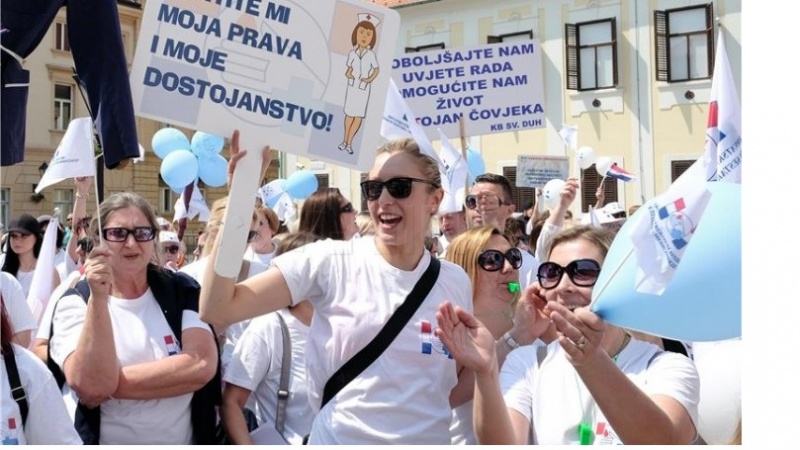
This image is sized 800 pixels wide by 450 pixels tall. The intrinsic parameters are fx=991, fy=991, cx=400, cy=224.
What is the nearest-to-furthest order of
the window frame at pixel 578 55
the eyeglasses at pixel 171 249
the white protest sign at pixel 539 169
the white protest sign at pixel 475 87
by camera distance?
the white protest sign at pixel 475 87
the eyeglasses at pixel 171 249
the white protest sign at pixel 539 169
the window frame at pixel 578 55

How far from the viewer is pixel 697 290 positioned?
2.34m

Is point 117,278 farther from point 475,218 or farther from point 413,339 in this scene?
point 475,218

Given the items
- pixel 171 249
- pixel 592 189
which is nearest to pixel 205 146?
pixel 171 249

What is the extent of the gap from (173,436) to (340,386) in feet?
2.98

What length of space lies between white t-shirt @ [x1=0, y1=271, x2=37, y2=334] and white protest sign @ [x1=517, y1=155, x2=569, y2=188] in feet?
19.1

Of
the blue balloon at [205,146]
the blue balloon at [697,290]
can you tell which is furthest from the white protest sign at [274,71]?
the blue balloon at [205,146]

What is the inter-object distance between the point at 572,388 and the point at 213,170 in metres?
6.08

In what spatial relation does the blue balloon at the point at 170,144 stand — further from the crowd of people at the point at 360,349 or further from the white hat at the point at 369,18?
the white hat at the point at 369,18

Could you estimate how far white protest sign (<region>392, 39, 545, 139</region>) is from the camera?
660 cm

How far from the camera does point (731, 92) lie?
347 centimetres

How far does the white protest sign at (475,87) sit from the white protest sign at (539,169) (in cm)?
210

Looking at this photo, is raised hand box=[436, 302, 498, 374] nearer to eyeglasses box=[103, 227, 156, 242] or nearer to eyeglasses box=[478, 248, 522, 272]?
eyeglasses box=[478, 248, 522, 272]

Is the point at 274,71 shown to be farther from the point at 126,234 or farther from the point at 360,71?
the point at 126,234

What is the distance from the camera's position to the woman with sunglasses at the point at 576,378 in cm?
238
